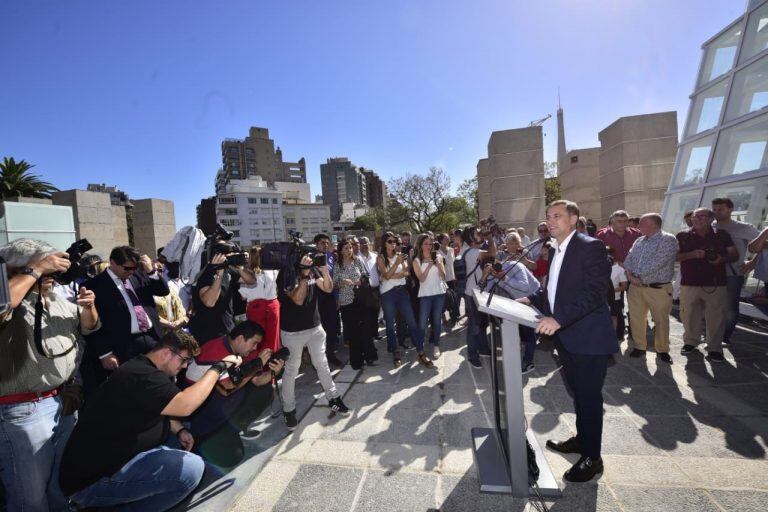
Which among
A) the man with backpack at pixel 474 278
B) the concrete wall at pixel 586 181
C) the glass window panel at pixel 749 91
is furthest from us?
the concrete wall at pixel 586 181

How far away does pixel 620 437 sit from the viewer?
2877 millimetres

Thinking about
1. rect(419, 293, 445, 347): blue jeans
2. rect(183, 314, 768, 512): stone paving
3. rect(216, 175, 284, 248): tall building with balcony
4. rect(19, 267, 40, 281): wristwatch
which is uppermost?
rect(216, 175, 284, 248): tall building with balcony

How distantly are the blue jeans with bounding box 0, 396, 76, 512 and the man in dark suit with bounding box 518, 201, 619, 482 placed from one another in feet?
11.1

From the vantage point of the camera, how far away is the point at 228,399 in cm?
303

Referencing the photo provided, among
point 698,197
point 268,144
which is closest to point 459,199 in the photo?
point 698,197

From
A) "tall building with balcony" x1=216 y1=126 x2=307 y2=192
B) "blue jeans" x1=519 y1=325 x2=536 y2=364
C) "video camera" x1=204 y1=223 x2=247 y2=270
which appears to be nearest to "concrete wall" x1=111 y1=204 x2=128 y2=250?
"video camera" x1=204 y1=223 x2=247 y2=270

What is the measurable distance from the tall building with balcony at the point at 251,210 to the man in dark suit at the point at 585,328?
74348 millimetres

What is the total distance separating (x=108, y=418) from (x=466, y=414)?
9.99 feet

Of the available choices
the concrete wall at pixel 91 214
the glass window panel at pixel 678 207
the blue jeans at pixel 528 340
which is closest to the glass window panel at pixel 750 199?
the glass window panel at pixel 678 207

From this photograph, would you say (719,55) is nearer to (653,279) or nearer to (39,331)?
(653,279)

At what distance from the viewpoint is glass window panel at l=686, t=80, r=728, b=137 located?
7648 mm

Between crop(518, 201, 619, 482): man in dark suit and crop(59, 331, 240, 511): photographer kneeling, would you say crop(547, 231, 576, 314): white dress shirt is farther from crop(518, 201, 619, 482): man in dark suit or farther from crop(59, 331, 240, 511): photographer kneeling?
crop(59, 331, 240, 511): photographer kneeling

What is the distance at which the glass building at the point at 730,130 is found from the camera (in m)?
6.20

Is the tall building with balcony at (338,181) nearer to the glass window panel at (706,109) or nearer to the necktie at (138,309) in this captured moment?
the glass window panel at (706,109)
